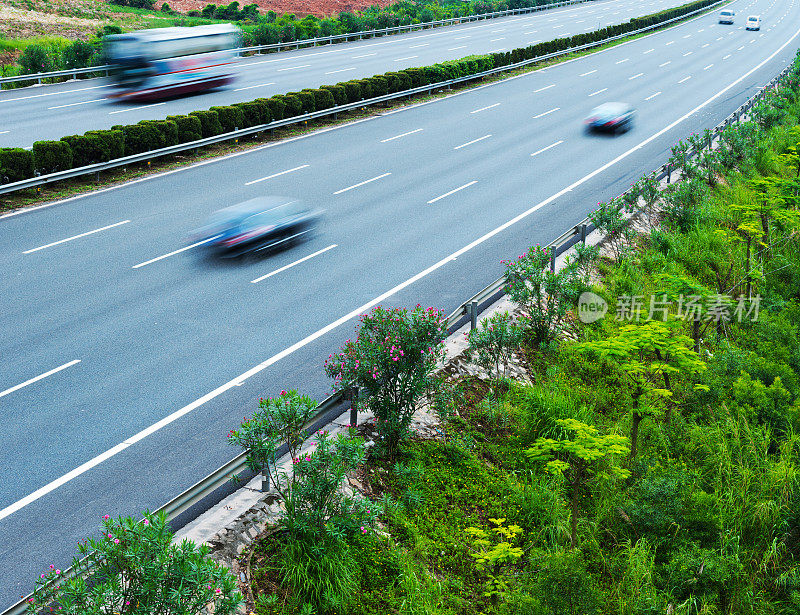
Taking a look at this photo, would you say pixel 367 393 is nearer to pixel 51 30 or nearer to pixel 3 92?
pixel 3 92

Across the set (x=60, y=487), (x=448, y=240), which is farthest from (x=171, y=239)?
(x=60, y=487)

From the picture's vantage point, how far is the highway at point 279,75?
2644 centimetres

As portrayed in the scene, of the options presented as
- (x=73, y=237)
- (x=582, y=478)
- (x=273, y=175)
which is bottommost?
(x=582, y=478)

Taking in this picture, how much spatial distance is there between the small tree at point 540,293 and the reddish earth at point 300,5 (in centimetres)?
6670

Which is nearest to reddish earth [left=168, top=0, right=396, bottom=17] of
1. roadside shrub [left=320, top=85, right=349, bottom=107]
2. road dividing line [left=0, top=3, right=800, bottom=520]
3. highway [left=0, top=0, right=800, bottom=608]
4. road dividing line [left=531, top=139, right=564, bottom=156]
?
roadside shrub [left=320, top=85, right=349, bottom=107]

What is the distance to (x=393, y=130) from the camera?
2984 centimetres

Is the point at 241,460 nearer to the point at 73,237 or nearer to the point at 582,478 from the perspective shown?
the point at 582,478

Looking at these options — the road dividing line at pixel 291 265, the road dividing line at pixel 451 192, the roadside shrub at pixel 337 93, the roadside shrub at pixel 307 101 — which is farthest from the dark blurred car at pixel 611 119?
the road dividing line at pixel 291 265

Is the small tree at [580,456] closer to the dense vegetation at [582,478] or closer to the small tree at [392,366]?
the dense vegetation at [582,478]

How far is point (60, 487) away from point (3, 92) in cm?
2850

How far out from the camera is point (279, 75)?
3769cm

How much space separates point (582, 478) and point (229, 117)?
→ 65.5 feet

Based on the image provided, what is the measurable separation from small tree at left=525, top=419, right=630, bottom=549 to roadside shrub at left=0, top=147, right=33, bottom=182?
644 inches

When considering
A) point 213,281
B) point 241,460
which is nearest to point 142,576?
point 241,460
